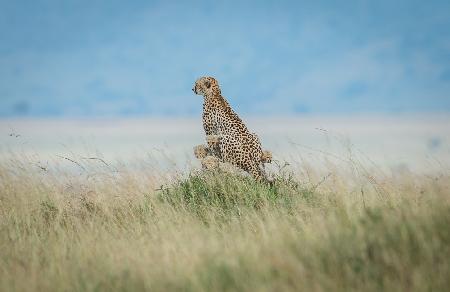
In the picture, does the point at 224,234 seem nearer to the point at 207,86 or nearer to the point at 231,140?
the point at 231,140

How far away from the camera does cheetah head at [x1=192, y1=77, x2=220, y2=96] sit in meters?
9.05

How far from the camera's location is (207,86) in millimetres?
9078

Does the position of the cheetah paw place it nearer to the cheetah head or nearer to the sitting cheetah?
the sitting cheetah

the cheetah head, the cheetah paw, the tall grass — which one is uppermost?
the cheetah head

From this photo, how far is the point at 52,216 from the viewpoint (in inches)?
336

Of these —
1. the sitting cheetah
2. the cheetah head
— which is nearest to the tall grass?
the sitting cheetah

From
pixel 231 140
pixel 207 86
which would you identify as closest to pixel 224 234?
pixel 231 140

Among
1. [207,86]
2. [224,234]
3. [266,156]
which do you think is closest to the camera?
[224,234]

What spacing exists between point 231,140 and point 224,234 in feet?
8.20

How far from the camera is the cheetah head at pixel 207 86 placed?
9055 millimetres

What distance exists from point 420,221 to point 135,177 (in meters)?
4.92

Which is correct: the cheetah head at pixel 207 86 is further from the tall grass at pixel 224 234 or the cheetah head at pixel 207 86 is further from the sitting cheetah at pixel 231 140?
the tall grass at pixel 224 234

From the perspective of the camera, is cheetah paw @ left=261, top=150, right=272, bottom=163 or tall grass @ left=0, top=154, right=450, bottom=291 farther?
cheetah paw @ left=261, top=150, right=272, bottom=163

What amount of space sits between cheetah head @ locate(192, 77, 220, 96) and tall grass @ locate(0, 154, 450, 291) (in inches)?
45.3
